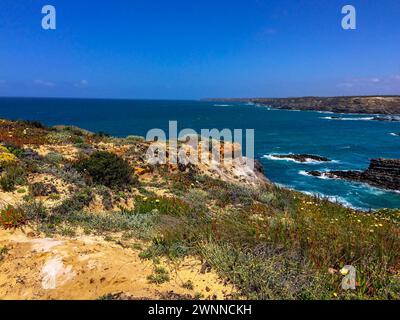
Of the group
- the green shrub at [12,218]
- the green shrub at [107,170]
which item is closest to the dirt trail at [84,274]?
the green shrub at [12,218]

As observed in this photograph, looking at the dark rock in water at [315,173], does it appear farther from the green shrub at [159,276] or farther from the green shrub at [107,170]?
the green shrub at [159,276]

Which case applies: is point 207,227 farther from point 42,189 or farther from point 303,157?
point 303,157

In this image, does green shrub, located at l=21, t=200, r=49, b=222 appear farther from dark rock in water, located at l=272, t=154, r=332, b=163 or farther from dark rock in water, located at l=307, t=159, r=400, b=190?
dark rock in water, located at l=272, t=154, r=332, b=163

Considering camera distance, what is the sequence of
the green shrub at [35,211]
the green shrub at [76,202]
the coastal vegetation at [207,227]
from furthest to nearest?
the green shrub at [76,202]
the green shrub at [35,211]
the coastal vegetation at [207,227]

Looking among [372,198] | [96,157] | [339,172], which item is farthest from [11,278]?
[339,172]

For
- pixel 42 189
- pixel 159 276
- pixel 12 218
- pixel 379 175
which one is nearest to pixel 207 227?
pixel 159 276
